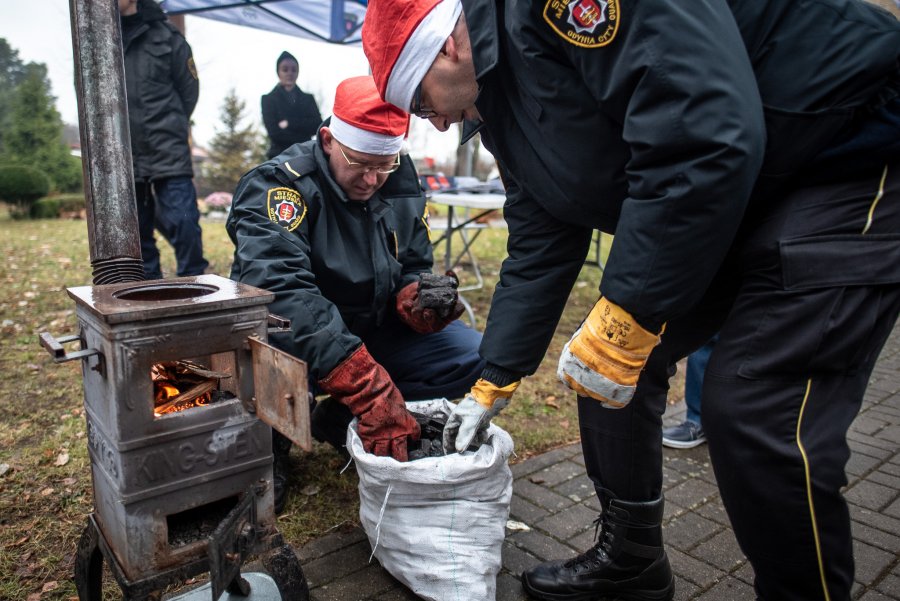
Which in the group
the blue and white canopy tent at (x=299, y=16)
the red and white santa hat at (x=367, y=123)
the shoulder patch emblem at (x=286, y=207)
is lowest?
the shoulder patch emblem at (x=286, y=207)

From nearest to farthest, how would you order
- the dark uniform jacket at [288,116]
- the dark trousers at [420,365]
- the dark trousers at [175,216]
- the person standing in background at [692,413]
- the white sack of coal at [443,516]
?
the white sack of coal at [443,516], the dark trousers at [420,365], the person standing in background at [692,413], the dark trousers at [175,216], the dark uniform jacket at [288,116]

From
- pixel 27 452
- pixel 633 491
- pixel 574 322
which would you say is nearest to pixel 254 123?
pixel 574 322

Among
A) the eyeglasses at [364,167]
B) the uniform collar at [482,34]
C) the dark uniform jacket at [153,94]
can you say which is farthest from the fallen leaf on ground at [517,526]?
the dark uniform jacket at [153,94]

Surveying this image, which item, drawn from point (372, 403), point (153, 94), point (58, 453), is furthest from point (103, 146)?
point (153, 94)

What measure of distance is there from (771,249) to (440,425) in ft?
4.40

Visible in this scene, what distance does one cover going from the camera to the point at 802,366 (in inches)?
50.5

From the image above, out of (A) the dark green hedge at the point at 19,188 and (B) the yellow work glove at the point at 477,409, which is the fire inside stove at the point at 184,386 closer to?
(B) the yellow work glove at the point at 477,409

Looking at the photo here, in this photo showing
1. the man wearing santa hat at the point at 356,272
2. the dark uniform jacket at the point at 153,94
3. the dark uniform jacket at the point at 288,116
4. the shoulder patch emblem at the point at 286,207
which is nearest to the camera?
the man wearing santa hat at the point at 356,272

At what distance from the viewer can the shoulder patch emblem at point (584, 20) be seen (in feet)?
3.77

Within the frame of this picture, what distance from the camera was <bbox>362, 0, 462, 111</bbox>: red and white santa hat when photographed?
1489mm

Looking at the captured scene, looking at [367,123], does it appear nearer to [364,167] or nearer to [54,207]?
[364,167]

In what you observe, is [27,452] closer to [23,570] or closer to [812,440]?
[23,570]

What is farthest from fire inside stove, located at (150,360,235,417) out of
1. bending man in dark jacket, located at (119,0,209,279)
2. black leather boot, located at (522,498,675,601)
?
bending man in dark jacket, located at (119,0,209,279)

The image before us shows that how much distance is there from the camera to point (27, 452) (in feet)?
9.27
